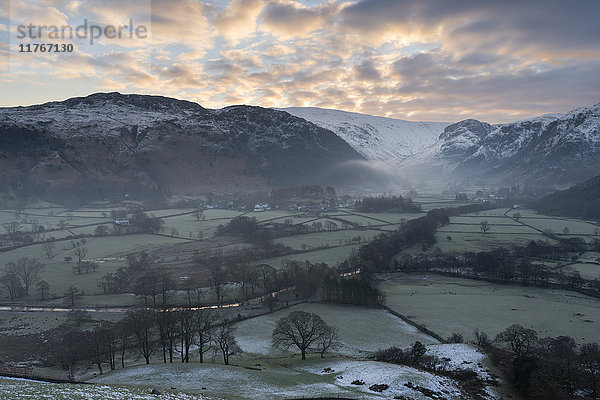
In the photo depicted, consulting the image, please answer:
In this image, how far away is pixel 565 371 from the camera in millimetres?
36750

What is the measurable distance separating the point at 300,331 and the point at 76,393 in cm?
2777

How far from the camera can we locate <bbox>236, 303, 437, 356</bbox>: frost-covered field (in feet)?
170

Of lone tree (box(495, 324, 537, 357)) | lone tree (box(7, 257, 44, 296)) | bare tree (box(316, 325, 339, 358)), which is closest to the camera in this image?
lone tree (box(495, 324, 537, 357))

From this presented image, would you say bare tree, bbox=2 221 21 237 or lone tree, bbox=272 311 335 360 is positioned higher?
bare tree, bbox=2 221 21 237

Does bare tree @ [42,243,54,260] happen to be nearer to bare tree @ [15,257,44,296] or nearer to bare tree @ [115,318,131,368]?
bare tree @ [15,257,44,296]

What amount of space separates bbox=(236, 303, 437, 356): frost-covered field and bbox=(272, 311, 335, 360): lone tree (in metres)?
2.83

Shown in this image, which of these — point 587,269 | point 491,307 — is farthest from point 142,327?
point 587,269

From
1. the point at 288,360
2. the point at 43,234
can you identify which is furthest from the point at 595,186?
the point at 43,234

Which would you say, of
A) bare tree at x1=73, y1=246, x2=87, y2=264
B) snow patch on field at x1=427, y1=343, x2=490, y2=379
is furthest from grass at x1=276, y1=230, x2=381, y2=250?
snow patch on field at x1=427, y1=343, x2=490, y2=379

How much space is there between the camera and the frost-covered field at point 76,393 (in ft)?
78.0

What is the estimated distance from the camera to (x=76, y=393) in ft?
82.8

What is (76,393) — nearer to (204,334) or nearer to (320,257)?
(204,334)

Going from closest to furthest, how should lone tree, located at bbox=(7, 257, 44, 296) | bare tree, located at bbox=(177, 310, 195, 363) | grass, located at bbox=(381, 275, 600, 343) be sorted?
bare tree, located at bbox=(177, 310, 195, 363) → grass, located at bbox=(381, 275, 600, 343) → lone tree, located at bbox=(7, 257, 44, 296)

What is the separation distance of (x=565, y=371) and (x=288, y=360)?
99.6ft
